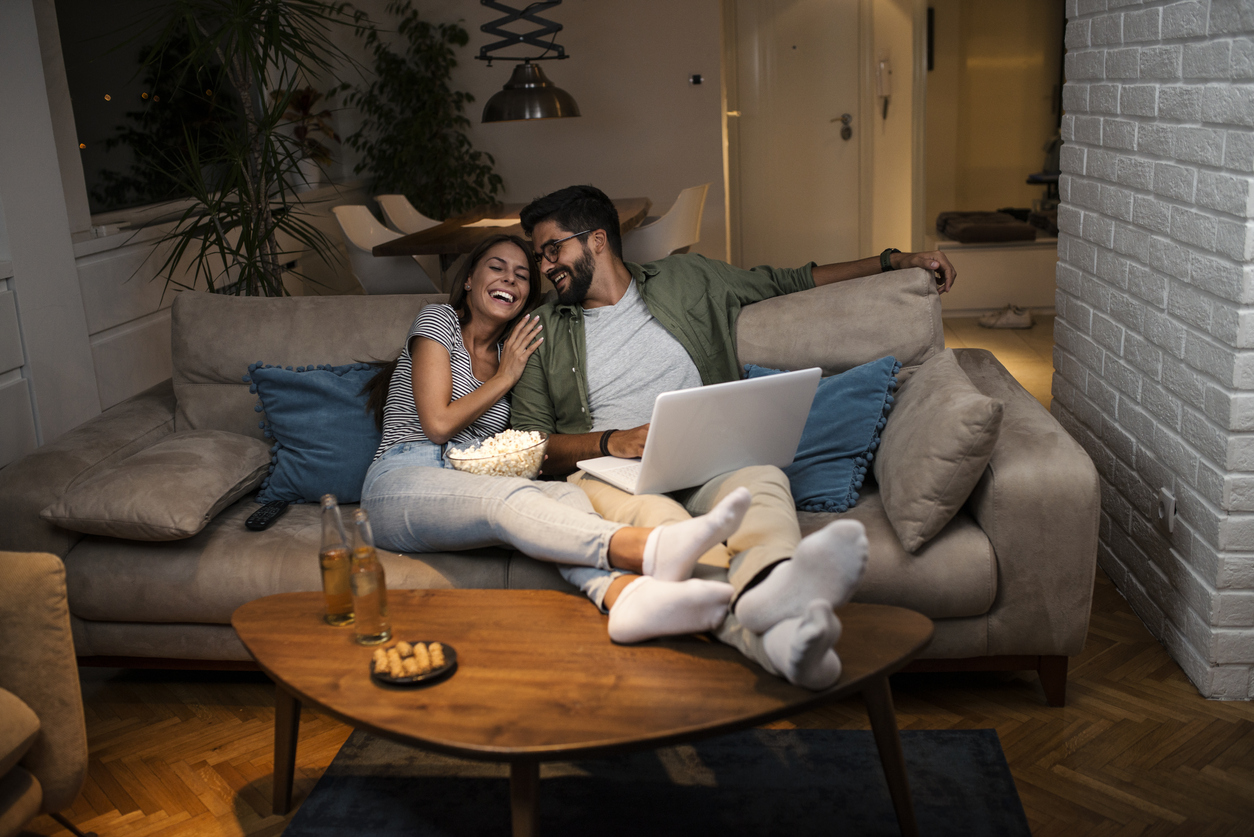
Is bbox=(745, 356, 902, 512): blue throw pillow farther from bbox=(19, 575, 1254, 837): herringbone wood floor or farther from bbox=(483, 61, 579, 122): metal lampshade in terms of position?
bbox=(483, 61, 579, 122): metal lampshade

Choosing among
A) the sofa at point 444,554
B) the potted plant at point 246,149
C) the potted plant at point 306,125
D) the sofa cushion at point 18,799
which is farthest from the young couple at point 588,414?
the potted plant at point 306,125

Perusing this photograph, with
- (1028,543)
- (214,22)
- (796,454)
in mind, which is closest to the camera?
(1028,543)

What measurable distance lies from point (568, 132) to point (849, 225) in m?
2.01

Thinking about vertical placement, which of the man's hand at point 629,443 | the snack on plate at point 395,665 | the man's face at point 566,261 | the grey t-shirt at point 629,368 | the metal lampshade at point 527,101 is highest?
the metal lampshade at point 527,101

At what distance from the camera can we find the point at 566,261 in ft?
8.20

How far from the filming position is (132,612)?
2.14 metres

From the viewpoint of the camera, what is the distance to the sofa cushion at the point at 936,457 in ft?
6.09

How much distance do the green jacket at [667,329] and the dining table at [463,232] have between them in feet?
2.81

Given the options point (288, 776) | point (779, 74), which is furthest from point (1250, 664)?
point (779, 74)

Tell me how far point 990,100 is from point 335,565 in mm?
7078

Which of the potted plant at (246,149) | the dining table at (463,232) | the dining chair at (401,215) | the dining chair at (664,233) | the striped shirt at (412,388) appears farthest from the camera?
the dining chair at (401,215)

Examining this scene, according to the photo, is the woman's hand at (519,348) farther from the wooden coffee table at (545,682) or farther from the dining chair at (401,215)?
the dining chair at (401,215)

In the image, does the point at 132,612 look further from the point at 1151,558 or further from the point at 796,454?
the point at 1151,558

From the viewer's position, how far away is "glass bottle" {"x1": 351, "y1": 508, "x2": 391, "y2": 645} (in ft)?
5.08
